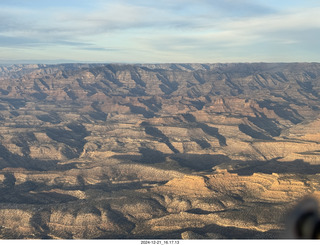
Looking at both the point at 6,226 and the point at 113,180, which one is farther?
the point at 113,180

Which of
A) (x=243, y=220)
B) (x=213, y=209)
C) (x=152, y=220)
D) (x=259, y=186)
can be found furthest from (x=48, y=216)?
(x=259, y=186)

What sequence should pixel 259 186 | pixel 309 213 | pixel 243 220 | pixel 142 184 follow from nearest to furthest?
pixel 309 213 < pixel 243 220 < pixel 259 186 < pixel 142 184

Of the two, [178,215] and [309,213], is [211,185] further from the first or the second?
[309,213]

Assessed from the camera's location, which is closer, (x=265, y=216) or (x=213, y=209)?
(x=265, y=216)

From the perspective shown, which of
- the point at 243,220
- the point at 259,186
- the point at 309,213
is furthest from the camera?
the point at 259,186

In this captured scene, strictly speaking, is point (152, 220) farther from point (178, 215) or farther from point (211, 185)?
point (211, 185)

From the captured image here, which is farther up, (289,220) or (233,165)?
(289,220)

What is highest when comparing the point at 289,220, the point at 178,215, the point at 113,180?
the point at 289,220

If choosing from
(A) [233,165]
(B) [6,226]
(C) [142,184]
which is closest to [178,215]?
(B) [6,226]

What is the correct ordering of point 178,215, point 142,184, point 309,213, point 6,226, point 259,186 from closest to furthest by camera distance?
1. point 309,213
2. point 178,215
3. point 6,226
4. point 259,186
5. point 142,184
